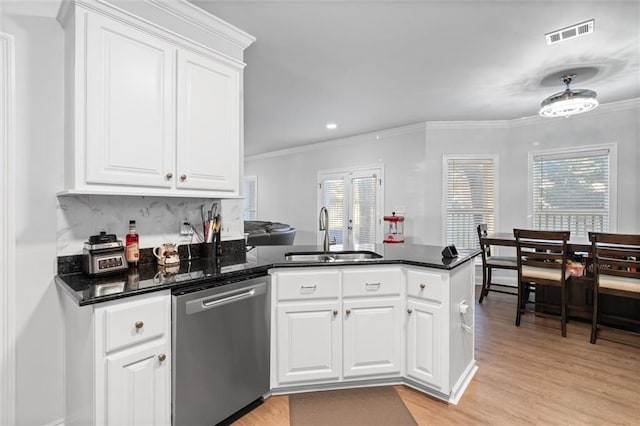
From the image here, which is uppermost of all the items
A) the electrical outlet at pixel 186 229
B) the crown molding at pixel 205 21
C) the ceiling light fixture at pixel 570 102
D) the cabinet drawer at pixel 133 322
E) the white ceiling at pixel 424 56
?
the white ceiling at pixel 424 56

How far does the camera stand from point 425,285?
2.09m

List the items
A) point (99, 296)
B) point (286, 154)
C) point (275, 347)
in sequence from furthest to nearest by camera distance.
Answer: point (286, 154) < point (275, 347) < point (99, 296)

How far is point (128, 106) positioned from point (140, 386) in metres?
1.41

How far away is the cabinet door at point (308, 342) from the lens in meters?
2.07

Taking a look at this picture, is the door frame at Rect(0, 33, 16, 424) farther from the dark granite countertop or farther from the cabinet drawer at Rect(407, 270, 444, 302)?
the cabinet drawer at Rect(407, 270, 444, 302)

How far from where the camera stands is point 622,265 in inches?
109

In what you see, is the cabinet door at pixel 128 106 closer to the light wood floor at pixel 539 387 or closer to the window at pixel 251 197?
the light wood floor at pixel 539 387

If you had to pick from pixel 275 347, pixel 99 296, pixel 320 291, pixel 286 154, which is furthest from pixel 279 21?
pixel 286 154

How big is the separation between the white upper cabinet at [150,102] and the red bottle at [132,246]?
28 cm

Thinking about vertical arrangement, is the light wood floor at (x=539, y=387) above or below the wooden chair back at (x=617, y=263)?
below

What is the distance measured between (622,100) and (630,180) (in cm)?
101

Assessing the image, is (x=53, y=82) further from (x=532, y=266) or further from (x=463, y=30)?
(x=532, y=266)

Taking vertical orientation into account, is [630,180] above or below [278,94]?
below

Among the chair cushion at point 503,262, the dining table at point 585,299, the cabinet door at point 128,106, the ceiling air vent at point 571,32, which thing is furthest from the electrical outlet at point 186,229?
the chair cushion at point 503,262
